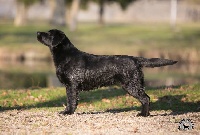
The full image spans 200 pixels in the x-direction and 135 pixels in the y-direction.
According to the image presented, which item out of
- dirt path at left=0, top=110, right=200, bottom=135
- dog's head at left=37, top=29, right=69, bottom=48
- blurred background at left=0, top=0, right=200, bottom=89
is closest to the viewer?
dirt path at left=0, top=110, right=200, bottom=135

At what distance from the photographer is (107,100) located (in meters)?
16.8

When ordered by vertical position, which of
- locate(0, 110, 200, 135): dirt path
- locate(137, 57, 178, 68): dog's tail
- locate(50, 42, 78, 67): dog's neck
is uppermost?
locate(50, 42, 78, 67): dog's neck

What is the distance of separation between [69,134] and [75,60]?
2.63 metres

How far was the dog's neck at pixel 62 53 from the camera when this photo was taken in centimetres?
1353

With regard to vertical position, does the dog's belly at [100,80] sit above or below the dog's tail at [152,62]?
below

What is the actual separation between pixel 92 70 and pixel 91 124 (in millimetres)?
1706

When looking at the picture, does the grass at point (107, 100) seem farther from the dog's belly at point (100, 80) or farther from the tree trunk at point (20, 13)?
the tree trunk at point (20, 13)

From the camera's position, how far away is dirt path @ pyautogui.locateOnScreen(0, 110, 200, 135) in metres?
11.6

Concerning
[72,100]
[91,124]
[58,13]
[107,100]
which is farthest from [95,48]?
[91,124]

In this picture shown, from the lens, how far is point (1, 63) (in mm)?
35250

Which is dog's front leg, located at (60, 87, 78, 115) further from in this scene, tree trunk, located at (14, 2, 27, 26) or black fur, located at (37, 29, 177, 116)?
tree trunk, located at (14, 2, 27, 26)

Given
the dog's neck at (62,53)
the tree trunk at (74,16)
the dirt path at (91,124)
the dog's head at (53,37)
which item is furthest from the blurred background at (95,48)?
the dirt path at (91,124)
